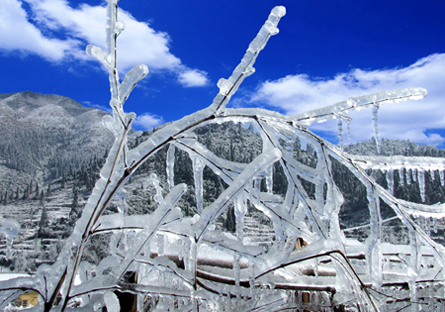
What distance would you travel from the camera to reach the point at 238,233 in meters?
1.06

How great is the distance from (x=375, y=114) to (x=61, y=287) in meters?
1.21

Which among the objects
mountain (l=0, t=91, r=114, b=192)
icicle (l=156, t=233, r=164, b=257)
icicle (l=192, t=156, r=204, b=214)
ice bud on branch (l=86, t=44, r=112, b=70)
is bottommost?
icicle (l=156, t=233, r=164, b=257)

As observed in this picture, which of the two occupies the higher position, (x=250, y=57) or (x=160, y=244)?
(x=250, y=57)

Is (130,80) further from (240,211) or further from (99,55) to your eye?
Result: (240,211)

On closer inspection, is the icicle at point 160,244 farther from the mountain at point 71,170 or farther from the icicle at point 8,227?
the mountain at point 71,170

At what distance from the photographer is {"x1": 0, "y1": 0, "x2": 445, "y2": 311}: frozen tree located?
1.86 ft

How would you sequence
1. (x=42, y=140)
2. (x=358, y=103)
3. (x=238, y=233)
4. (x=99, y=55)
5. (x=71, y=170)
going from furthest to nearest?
(x=42, y=140), (x=71, y=170), (x=238, y=233), (x=358, y=103), (x=99, y=55)

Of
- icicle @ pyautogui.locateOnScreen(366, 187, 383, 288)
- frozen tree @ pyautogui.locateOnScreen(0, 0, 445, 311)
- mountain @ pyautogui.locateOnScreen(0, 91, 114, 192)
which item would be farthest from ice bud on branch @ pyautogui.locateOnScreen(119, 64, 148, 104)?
mountain @ pyautogui.locateOnScreen(0, 91, 114, 192)

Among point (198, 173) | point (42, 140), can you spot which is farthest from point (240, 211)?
point (42, 140)

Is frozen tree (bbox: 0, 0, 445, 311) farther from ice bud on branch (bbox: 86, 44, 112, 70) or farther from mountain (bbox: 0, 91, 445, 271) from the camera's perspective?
mountain (bbox: 0, 91, 445, 271)

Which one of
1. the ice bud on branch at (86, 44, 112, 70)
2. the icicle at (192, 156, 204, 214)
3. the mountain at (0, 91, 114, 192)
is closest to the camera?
the ice bud on branch at (86, 44, 112, 70)

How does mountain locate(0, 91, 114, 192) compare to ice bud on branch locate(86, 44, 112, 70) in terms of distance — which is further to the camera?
mountain locate(0, 91, 114, 192)

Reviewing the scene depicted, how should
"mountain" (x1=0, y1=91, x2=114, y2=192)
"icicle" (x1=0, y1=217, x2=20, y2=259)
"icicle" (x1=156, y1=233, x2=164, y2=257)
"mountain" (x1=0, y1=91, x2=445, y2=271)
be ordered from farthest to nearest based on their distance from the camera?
"mountain" (x1=0, y1=91, x2=114, y2=192) → "mountain" (x1=0, y1=91, x2=445, y2=271) → "icicle" (x1=156, y1=233, x2=164, y2=257) → "icicle" (x1=0, y1=217, x2=20, y2=259)

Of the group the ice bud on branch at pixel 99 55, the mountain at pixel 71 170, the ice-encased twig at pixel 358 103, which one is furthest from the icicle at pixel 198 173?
the mountain at pixel 71 170
